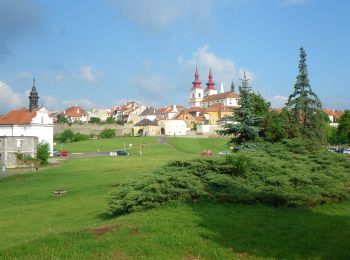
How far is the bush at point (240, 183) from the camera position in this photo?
46.0 ft

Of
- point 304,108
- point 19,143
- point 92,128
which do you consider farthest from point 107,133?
point 304,108

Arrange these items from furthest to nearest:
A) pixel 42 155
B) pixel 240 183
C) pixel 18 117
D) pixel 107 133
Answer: pixel 107 133
pixel 18 117
pixel 42 155
pixel 240 183

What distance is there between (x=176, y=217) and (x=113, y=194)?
3.41 m

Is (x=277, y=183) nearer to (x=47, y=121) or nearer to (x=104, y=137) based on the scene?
(x=47, y=121)

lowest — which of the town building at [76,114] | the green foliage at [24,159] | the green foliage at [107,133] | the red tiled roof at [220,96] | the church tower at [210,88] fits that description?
the green foliage at [24,159]

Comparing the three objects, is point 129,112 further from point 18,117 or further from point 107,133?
point 18,117

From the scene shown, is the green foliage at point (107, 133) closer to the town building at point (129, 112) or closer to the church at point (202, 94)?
the town building at point (129, 112)

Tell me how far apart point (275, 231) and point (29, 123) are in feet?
229

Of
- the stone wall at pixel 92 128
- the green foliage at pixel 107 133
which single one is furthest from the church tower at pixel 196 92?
the green foliage at pixel 107 133

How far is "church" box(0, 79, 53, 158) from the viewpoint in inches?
2972

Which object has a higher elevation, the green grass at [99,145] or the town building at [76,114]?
the town building at [76,114]

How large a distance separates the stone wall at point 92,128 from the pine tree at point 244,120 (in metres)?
104

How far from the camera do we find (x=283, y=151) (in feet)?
61.3

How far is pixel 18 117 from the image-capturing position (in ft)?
252
